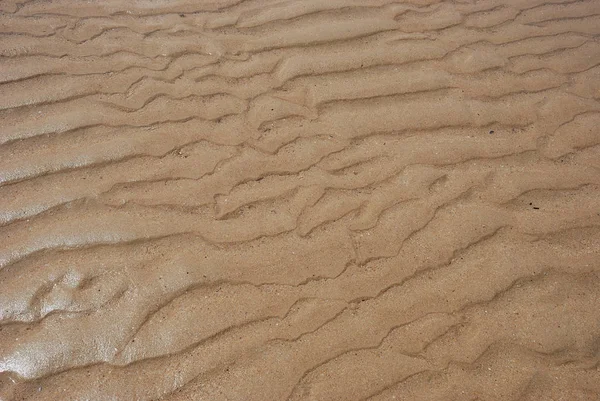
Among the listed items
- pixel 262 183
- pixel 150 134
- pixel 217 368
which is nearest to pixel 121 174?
pixel 150 134

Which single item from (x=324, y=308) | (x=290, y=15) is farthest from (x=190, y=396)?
(x=290, y=15)

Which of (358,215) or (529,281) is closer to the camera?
(529,281)

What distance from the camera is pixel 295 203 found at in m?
2.78

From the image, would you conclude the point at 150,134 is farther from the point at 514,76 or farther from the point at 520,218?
the point at 514,76

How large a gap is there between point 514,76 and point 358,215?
163cm

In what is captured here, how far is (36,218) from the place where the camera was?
2654mm

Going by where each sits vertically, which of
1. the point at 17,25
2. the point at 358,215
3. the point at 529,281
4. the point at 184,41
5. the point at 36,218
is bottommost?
the point at 529,281

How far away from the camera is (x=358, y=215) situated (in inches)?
108

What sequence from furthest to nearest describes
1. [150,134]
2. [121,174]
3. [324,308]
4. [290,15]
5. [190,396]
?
[290,15], [150,134], [121,174], [324,308], [190,396]

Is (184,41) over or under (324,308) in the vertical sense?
over

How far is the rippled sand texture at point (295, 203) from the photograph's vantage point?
227cm

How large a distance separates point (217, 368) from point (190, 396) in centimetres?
15

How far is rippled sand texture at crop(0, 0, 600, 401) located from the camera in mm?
2266

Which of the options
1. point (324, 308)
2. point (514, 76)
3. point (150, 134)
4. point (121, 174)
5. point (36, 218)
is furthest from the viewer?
point (514, 76)
